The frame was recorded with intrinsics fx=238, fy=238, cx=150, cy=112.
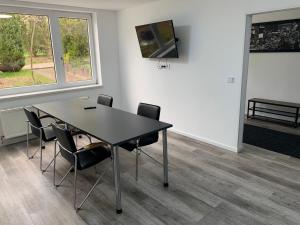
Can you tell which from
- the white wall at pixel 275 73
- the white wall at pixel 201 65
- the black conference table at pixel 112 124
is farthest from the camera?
the white wall at pixel 275 73

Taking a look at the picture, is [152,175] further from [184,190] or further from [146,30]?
[146,30]

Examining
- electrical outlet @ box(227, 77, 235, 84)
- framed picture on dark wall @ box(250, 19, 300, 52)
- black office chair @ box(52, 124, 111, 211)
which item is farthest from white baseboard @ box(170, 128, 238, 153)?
framed picture on dark wall @ box(250, 19, 300, 52)

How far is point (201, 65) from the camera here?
12.8 feet

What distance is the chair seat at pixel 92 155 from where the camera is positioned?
2457 millimetres

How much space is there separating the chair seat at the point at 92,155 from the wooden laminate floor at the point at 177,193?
1.46ft

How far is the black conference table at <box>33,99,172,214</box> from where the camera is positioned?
7.41 feet

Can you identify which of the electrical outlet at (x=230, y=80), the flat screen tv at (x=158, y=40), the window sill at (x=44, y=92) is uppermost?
the flat screen tv at (x=158, y=40)

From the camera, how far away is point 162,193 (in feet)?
8.80

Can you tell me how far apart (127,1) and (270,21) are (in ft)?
9.77

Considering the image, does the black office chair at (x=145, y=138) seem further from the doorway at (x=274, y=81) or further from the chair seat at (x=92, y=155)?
the doorway at (x=274, y=81)

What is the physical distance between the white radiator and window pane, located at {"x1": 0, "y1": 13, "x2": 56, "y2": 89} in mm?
535

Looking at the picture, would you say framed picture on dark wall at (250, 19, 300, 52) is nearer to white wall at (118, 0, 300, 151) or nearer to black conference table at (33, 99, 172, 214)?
white wall at (118, 0, 300, 151)

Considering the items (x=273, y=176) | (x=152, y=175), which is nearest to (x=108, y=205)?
(x=152, y=175)

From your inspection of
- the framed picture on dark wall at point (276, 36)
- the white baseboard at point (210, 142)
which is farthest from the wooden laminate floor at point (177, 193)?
the framed picture on dark wall at point (276, 36)
